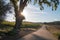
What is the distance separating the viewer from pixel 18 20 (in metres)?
29.8

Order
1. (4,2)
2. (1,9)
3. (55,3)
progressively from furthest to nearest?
(4,2) < (1,9) < (55,3)

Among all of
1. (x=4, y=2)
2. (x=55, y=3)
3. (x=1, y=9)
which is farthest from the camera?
(x=4, y=2)

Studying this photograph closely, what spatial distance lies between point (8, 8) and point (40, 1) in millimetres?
12586

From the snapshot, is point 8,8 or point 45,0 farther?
point 8,8

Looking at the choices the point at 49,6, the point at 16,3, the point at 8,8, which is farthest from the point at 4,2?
the point at 49,6

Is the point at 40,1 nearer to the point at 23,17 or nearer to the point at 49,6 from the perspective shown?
the point at 49,6

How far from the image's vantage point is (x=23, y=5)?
29.7 metres

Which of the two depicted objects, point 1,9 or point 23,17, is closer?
point 23,17

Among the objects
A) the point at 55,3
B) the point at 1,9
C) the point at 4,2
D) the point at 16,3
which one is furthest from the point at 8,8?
the point at 55,3

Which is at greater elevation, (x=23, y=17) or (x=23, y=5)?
(x=23, y=5)

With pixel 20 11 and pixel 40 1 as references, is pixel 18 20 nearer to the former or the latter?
pixel 20 11

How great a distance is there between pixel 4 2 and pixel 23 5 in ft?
38.3

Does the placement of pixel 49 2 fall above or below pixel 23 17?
above

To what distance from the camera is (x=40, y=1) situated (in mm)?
30953
